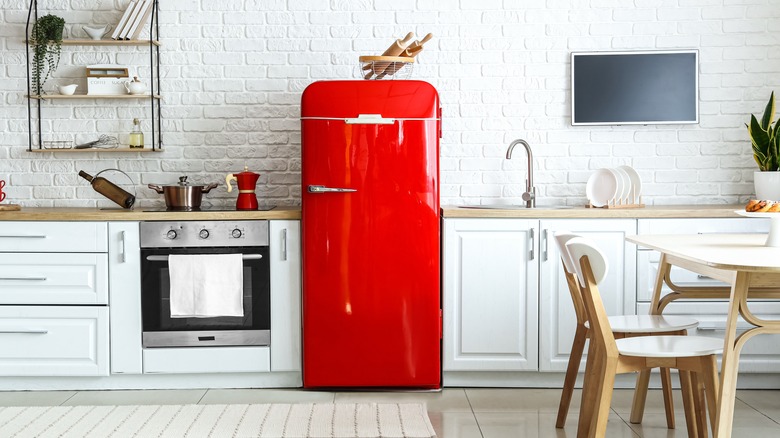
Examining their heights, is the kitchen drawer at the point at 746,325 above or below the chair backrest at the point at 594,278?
below

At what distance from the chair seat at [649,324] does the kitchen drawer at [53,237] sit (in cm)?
241

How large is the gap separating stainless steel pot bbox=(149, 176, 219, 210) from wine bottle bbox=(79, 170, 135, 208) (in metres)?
0.16

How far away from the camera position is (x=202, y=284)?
12.7ft

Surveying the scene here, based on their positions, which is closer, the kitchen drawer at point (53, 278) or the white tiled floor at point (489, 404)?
the white tiled floor at point (489, 404)

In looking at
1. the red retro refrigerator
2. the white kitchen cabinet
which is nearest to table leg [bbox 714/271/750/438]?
the red retro refrigerator

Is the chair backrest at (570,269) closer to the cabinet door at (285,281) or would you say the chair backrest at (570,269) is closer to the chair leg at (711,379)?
the chair leg at (711,379)

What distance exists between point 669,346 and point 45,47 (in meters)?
3.48

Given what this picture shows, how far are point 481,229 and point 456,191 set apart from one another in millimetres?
600

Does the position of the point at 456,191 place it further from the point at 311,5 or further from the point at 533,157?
the point at 311,5

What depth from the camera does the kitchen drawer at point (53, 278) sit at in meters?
3.87

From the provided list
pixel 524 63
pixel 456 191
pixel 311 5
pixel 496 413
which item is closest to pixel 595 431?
pixel 496 413

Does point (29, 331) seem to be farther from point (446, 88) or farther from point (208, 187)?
point (446, 88)

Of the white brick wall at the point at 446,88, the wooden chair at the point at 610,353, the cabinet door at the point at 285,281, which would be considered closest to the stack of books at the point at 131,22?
the white brick wall at the point at 446,88

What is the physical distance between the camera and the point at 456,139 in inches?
176
